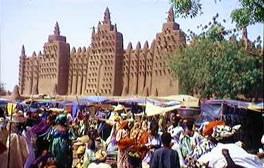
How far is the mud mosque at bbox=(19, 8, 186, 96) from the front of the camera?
3738cm

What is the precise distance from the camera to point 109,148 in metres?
11.3

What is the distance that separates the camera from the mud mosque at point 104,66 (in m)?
37.4

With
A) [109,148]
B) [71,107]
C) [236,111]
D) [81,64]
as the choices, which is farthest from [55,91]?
[109,148]

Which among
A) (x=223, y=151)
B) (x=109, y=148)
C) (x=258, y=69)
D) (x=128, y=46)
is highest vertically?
(x=128, y=46)

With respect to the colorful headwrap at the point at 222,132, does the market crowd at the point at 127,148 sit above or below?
below

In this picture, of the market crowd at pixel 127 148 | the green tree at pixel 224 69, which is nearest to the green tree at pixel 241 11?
the market crowd at pixel 127 148

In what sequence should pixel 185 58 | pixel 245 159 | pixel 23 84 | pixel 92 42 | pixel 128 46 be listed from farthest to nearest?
pixel 23 84 < pixel 92 42 < pixel 128 46 < pixel 185 58 < pixel 245 159

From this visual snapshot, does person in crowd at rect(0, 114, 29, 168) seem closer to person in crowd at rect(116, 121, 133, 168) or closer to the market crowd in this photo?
the market crowd

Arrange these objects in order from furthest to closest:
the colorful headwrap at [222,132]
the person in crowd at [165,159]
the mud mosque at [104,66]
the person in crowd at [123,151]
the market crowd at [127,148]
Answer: the mud mosque at [104,66]
the person in crowd at [123,151]
the person in crowd at [165,159]
the colorful headwrap at [222,132]
the market crowd at [127,148]

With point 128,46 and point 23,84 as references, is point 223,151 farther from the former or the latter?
point 23,84

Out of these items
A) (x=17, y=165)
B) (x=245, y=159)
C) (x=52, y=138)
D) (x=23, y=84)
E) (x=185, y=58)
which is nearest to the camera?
(x=245, y=159)

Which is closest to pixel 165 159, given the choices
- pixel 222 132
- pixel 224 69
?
pixel 222 132

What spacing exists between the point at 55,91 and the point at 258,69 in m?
23.2

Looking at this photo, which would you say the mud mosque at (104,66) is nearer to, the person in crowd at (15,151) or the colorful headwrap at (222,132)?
the person in crowd at (15,151)
